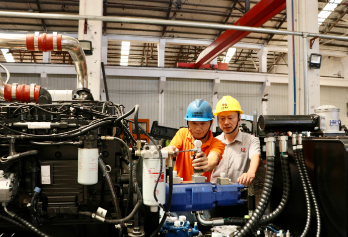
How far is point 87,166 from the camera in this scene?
965mm

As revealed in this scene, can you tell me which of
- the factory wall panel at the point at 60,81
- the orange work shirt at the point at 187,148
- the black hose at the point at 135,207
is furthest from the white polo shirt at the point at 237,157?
the factory wall panel at the point at 60,81

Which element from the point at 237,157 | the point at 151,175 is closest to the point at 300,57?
the point at 237,157

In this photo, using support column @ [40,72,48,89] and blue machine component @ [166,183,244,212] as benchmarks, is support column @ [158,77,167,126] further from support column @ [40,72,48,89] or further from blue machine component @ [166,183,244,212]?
blue machine component @ [166,183,244,212]

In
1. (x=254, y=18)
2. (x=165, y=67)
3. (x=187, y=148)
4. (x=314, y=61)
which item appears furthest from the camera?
(x=165, y=67)

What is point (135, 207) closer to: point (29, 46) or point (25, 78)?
point (29, 46)

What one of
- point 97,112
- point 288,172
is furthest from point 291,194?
point 97,112

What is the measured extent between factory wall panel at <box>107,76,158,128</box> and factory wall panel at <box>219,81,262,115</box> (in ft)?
5.58

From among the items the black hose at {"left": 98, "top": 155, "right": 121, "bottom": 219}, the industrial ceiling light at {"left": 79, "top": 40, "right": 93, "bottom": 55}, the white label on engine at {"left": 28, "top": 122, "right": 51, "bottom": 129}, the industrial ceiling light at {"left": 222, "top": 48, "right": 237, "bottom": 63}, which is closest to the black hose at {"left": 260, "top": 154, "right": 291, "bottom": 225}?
the black hose at {"left": 98, "top": 155, "right": 121, "bottom": 219}

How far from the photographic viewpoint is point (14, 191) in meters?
0.98

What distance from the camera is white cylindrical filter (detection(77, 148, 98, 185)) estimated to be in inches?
37.9

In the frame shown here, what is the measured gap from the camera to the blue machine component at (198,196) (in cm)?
97

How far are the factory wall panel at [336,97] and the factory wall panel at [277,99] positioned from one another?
1.36m

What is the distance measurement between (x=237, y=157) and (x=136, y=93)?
4357mm

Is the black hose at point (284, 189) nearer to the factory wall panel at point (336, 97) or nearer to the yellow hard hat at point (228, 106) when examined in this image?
the yellow hard hat at point (228, 106)
